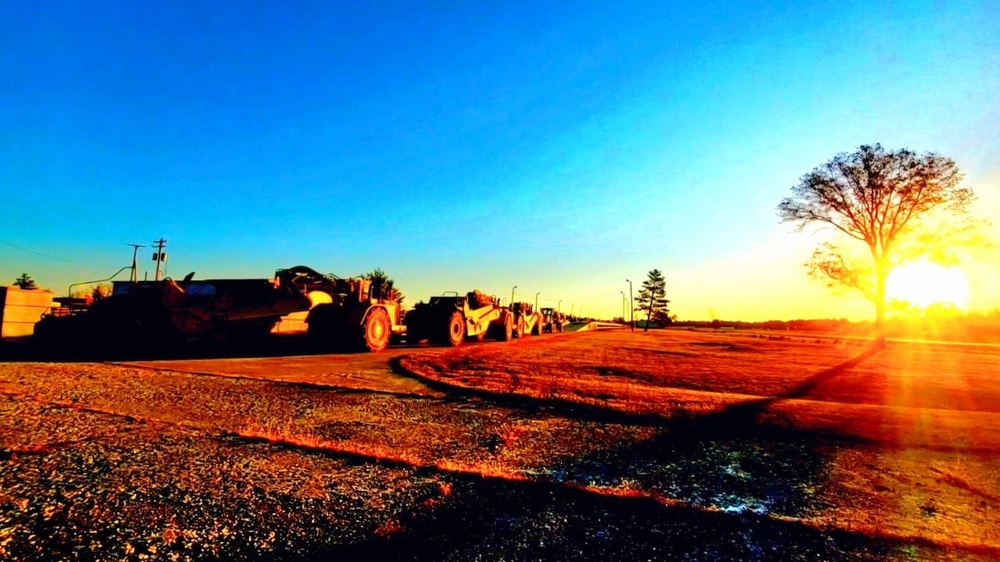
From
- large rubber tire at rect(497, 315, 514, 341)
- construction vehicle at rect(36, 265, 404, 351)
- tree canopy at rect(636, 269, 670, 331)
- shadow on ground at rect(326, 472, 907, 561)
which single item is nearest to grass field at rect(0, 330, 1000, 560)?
shadow on ground at rect(326, 472, 907, 561)

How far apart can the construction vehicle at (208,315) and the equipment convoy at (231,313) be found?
0.02 meters

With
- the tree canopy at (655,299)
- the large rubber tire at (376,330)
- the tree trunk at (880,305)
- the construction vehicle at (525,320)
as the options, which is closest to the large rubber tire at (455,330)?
the large rubber tire at (376,330)

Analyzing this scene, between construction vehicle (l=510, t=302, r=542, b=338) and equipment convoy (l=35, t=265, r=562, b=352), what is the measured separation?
12920 mm

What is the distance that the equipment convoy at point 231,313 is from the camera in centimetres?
1090

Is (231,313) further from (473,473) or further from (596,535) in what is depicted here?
(596,535)

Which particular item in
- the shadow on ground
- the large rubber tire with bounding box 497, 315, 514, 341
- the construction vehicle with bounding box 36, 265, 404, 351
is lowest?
the shadow on ground

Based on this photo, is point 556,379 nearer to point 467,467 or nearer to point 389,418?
point 389,418

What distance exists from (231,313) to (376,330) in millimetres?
3689

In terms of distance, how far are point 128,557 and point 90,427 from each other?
258cm

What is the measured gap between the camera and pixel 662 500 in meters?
2.79

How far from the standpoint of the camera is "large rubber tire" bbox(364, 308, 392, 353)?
41.8 ft

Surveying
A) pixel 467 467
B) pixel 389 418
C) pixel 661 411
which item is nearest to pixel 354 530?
pixel 467 467

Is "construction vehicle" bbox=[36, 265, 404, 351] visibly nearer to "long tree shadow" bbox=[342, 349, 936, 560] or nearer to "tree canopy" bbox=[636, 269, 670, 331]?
"long tree shadow" bbox=[342, 349, 936, 560]

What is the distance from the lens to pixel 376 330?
1322 cm
